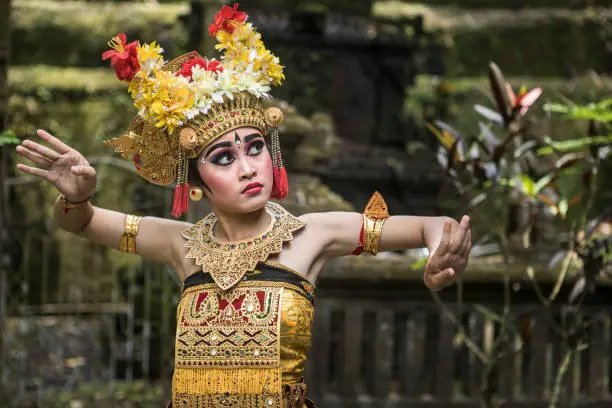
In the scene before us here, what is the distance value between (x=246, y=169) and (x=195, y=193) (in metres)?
0.19

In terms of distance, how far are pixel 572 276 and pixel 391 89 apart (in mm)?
5146

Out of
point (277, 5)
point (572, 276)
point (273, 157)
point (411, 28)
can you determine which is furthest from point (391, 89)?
point (273, 157)

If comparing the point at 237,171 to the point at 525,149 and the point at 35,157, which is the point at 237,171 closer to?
the point at 35,157

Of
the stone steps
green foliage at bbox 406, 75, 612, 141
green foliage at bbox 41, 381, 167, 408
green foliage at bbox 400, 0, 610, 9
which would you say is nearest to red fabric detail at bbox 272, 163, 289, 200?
green foliage at bbox 41, 381, 167, 408

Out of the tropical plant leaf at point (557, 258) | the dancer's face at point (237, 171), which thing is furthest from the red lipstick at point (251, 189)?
the tropical plant leaf at point (557, 258)

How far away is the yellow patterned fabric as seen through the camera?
3.25 m

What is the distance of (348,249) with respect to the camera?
136 inches

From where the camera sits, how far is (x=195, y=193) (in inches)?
134

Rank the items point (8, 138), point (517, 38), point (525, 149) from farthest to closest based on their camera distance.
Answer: point (517, 38), point (525, 149), point (8, 138)

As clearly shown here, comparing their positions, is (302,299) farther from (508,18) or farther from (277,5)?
(508,18)

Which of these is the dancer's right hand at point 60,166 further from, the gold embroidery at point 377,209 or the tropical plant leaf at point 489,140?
the tropical plant leaf at point 489,140

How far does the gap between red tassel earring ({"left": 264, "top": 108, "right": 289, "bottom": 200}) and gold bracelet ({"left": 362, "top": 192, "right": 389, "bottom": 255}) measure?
260 millimetres

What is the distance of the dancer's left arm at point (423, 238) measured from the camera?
315 centimetres

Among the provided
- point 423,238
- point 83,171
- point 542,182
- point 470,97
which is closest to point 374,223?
point 423,238
